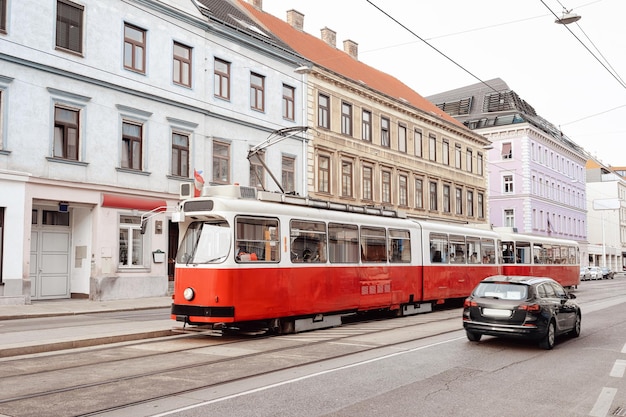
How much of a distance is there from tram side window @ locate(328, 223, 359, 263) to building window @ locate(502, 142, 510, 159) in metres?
44.7

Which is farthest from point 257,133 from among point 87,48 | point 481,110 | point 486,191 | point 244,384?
point 481,110

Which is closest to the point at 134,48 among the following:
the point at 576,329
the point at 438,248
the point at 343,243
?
the point at 343,243

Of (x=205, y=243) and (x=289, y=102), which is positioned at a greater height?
(x=289, y=102)

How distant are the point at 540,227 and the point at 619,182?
1407 inches

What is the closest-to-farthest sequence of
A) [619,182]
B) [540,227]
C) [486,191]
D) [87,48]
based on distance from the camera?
[87,48] < [486,191] < [540,227] < [619,182]

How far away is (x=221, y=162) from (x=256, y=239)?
1421cm

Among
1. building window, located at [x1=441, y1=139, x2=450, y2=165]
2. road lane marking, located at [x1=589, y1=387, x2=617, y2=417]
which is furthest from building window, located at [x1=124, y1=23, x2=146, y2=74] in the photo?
building window, located at [x1=441, y1=139, x2=450, y2=165]

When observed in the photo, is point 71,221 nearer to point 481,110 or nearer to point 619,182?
point 481,110

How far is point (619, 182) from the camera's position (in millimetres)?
88000

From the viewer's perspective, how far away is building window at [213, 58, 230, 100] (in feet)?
87.7

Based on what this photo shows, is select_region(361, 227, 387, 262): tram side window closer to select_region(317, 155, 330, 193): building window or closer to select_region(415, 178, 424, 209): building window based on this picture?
select_region(317, 155, 330, 193): building window

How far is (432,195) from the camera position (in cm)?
4256

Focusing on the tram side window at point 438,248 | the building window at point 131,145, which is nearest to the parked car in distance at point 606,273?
the tram side window at point 438,248

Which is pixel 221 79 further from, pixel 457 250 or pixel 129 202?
pixel 457 250
